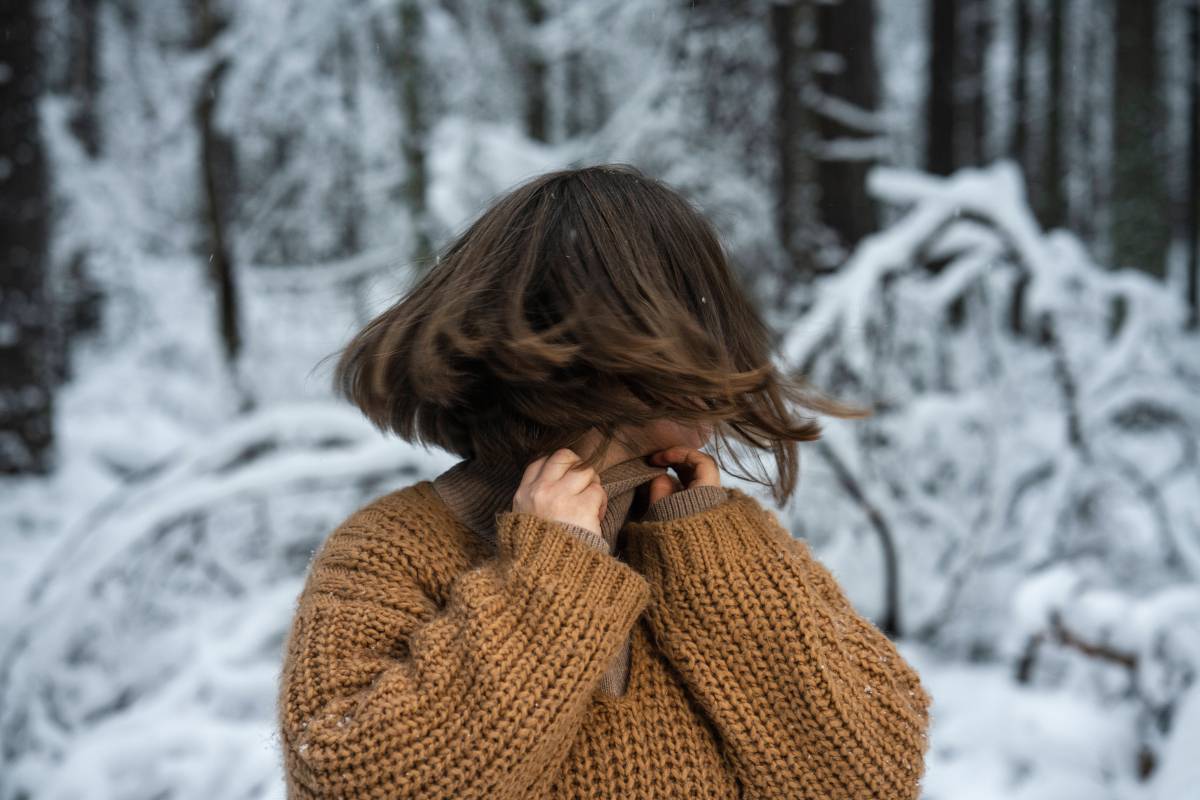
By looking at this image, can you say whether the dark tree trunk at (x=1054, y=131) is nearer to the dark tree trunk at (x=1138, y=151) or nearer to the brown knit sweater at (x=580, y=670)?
the dark tree trunk at (x=1138, y=151)

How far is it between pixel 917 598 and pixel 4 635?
334cm

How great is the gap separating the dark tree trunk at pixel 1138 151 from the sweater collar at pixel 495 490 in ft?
57.1

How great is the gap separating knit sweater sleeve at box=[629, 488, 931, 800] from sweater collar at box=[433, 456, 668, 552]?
62 millimetres

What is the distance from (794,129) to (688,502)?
11.4 feet

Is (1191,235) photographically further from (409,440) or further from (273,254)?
(409,440)

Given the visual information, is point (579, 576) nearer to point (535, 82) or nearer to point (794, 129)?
point (794, 129)

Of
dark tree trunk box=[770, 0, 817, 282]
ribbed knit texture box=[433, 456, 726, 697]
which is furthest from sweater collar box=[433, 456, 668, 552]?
dark tree trunk box=[770, 0, 817, 282]

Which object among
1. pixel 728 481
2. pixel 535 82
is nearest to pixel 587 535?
pixel 728 481

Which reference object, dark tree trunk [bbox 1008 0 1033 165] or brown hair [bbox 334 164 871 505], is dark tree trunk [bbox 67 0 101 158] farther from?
dark tree trunk [bbox 1008 0 1033 165]

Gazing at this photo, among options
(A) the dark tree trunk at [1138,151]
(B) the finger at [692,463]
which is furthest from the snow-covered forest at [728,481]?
(A) the dark tree trunk at [1138,151]

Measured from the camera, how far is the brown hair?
1082 millimetres

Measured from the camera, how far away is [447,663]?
974 mm

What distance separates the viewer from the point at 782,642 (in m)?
1.10

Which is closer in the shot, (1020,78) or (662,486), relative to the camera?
(662,486)
